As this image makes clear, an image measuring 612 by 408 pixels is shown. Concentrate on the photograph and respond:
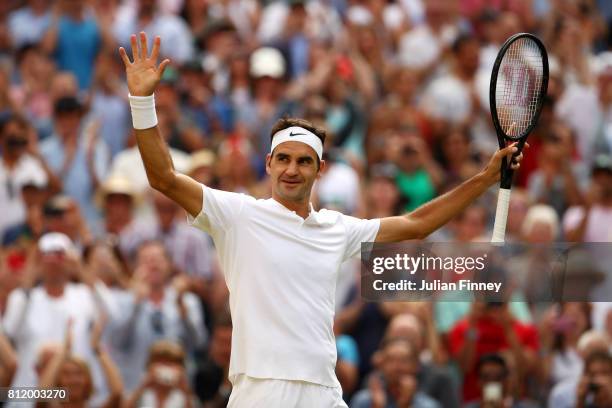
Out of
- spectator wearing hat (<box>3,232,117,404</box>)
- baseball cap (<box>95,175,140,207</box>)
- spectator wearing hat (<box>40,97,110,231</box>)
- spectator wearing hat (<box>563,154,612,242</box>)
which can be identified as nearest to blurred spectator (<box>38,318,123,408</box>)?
spectator wearing hat (<box>3,232,117,404</box>)

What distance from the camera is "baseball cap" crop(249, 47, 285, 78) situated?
1471 cm

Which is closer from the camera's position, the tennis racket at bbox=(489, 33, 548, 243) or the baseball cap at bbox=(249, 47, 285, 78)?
the tennis racket at bbox=(489, 33, 548, 243)

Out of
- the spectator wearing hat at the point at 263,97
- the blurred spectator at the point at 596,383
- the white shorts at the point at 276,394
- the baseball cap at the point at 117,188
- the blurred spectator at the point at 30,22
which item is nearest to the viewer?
the white shorts at the point at 276,394

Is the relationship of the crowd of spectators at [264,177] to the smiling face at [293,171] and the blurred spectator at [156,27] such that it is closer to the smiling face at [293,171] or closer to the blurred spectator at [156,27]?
the blurred spectator at [156,27]

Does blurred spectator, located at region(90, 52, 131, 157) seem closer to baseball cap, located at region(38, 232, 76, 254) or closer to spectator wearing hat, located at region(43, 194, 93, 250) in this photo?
spectator wearing hat, located at region(43, 194, 93, 250)

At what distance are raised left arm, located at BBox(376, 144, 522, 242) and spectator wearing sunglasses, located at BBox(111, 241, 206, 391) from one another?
4.21 meters

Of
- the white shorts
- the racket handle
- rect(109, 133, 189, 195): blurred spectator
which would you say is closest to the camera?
the white shorts

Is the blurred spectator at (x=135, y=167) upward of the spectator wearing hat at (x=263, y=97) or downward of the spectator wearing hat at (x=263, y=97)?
downward

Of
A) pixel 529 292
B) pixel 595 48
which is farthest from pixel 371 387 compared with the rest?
pixel 595 48

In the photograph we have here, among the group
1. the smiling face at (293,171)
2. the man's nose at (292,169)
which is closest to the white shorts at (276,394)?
the smiling face at (293,171)

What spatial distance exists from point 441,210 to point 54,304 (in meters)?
4.67

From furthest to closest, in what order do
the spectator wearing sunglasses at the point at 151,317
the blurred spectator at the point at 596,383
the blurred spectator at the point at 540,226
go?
the blurred spectator at the point at 540,226 < the spectator wearing sunglasses at the point at 151,317 < the blurred spectator at the point at 596,383

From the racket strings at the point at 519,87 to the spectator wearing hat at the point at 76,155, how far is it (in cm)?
638

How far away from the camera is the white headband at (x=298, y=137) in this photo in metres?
7.40
